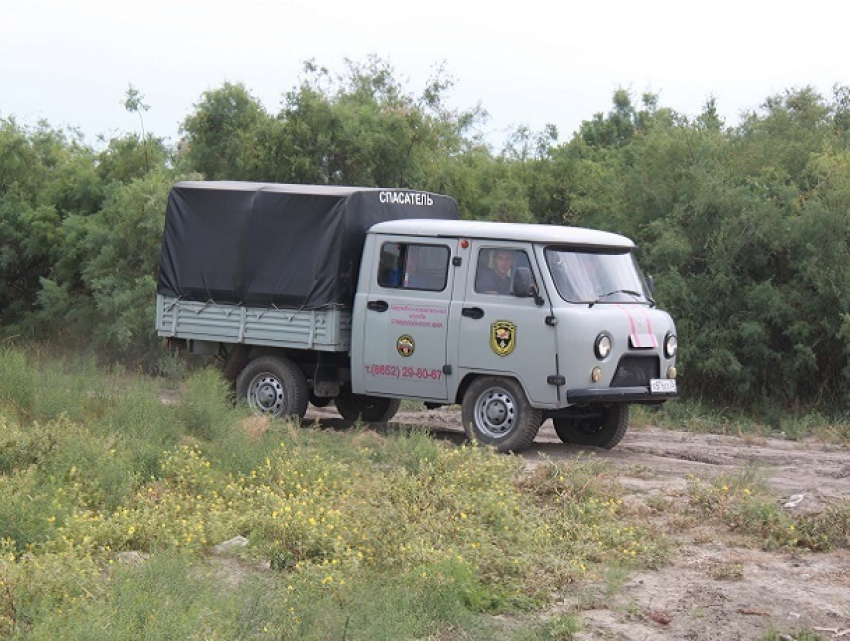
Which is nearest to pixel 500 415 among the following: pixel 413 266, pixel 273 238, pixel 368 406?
pixel 413 266

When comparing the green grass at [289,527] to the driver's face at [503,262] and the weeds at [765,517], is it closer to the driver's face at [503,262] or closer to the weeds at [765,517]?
the weeds at [765,517]

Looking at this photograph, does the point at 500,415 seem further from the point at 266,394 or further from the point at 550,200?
the point at 550,200

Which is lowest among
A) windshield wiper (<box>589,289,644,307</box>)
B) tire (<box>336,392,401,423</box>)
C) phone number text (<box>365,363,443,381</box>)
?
tire (<box>336,392,401,423</box>)

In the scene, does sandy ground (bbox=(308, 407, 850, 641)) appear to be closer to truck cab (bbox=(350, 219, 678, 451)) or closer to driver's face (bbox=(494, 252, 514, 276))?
truck cab (bbox=(350, 219, 678, 451))

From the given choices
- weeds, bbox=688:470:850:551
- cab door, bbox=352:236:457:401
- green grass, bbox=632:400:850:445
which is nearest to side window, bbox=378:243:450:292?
cab door, bbox=352:236:457:401

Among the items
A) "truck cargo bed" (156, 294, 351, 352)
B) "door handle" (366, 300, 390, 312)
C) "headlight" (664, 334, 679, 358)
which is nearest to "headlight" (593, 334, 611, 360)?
"headlight" (664, 334, 679, 358)

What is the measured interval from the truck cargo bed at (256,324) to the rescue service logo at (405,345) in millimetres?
782

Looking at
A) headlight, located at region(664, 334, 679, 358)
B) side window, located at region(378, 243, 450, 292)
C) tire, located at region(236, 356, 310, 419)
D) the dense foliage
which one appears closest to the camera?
headlight, located at region(664, 334, 679, 358)

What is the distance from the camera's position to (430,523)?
9.72 m

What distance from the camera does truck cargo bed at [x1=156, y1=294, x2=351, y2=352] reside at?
14469mm

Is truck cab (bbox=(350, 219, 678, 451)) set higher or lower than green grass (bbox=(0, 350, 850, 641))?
higher

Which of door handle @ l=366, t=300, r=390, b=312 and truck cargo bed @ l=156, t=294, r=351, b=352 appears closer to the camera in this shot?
door handle @ l=366, t=300, r=390, b=312

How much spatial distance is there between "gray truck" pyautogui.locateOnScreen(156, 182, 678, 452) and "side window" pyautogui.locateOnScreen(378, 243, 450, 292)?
0.01 metres

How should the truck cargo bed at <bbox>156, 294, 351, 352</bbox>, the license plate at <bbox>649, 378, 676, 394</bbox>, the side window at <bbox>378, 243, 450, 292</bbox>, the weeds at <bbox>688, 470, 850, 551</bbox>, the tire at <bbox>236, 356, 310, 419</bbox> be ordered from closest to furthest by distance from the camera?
the weeds at <bbox>688, 470, 850, 551</bbox> < the license plate at <bbox>649, 378, 676, 394</bbox> < the side window at <bbox>378, 243, 450, 292</bbox> < the truck cargo bed at <bbox>156, 294, 351, 352</bbox> < the tire at <bbox>236, 356, 310, 419</bbox>
